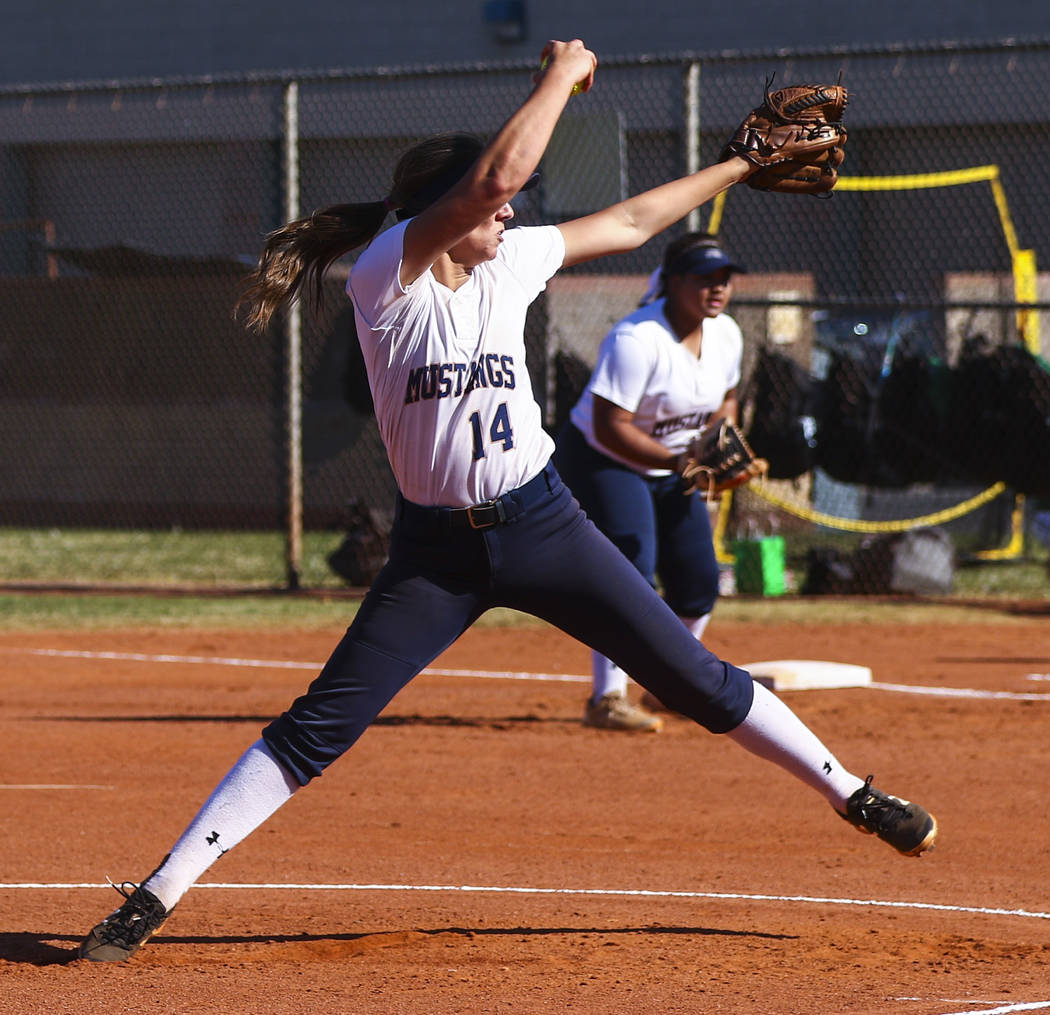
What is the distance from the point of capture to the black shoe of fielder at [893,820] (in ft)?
14.8

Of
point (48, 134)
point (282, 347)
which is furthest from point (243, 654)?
point (48, 134)

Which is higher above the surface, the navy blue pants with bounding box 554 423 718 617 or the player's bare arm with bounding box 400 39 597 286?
the player's bare arm with bounding box 400 39 597 286

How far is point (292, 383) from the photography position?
12453 millimetres

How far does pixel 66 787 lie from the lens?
22.0 feet

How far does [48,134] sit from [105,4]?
9.40 ft

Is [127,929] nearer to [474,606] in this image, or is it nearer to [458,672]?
[474,606]

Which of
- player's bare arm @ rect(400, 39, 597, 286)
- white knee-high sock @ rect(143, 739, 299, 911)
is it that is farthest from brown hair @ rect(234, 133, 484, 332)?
white knee-high sock @ rect(143, 739, 299, 911)

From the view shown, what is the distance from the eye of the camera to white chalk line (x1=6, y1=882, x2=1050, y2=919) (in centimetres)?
499

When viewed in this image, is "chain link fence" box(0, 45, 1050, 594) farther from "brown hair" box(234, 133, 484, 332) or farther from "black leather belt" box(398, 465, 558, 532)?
"black leather belt" box(398, 465, 558, 532)

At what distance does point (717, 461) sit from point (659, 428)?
0.30m

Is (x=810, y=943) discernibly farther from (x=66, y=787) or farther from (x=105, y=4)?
(x=105, y=4)

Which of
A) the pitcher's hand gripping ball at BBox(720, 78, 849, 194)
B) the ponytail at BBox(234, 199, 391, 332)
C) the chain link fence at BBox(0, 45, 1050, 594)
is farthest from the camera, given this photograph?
the chain link fence at BBox(0, 45, 1050, 594)

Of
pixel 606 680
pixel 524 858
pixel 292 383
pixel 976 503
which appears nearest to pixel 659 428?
pixel 606 680

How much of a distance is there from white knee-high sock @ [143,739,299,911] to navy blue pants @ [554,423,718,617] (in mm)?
3189
